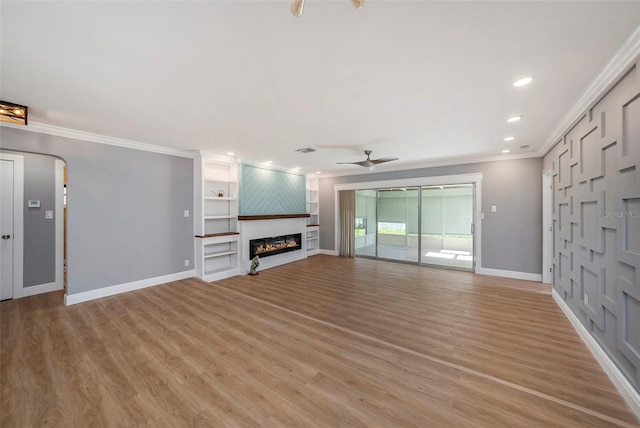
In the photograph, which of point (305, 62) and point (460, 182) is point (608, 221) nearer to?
point (305, 62)

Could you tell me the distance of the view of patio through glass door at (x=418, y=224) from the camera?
20.3ft

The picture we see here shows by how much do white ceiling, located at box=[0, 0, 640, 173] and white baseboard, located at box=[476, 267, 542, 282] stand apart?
307cm

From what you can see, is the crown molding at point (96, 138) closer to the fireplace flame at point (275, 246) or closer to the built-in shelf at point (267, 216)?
the built-in shelf at point (267, 216)

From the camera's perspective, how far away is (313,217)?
8.22 meters

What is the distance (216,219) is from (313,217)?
3.42 metres

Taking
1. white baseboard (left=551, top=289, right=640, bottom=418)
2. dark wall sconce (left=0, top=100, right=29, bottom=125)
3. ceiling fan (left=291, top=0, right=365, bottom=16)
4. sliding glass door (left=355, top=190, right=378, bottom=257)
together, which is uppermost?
dark wall sconce (left=0, top=100, right=29, bottom=125)

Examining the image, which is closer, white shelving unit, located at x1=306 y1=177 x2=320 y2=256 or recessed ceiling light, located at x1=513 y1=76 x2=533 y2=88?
recessed ceiling light, located at x1=513 y1=76 x2=533 y2=88

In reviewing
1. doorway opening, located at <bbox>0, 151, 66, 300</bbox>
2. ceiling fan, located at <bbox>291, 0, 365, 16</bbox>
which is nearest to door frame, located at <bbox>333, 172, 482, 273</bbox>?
ceiling fan, located at <bbox>291, 0, 365, 16</bbox>

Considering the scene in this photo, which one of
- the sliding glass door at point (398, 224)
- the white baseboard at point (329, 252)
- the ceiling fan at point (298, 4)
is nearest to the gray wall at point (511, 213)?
the sliding glass door at point (398, 224)

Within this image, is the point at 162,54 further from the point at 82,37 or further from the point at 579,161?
the point at 579,161

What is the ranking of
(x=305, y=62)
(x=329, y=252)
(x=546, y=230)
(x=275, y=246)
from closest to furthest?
(x=305, y=62) → (x=546, y=230) → (x=275, y=246) → (x=329, y=252)

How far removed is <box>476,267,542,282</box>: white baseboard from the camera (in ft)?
16.2

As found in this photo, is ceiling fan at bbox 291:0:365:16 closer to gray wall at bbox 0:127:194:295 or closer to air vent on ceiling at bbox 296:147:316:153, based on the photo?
air vent on ceiling at bbox 296:147:316:153

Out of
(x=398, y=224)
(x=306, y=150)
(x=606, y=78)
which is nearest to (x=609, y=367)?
(x=606, y=78)
